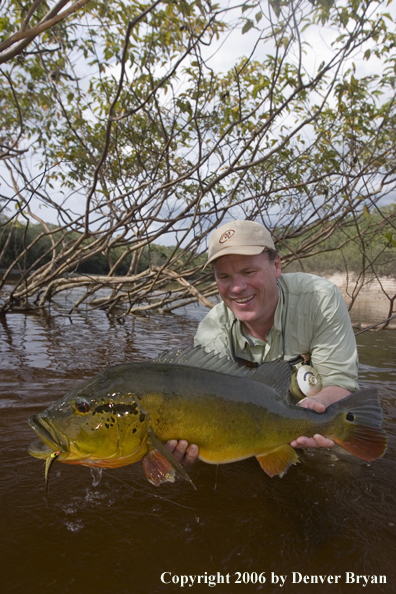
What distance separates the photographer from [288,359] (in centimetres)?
348

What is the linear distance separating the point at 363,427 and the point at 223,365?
3.13 feet

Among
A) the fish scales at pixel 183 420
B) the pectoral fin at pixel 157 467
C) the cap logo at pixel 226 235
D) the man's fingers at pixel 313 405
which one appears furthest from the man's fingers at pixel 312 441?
the cap logo at pixel 226 235

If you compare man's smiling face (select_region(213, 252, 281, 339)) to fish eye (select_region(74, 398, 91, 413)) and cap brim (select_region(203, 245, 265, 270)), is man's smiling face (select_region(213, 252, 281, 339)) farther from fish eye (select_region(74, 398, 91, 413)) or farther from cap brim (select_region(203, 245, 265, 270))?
fish eye (select_region(74, 398, 91, 413))

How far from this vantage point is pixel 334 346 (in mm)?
3230

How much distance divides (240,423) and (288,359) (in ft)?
4.56

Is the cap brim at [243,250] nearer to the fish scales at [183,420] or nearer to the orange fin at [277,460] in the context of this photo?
the fish scales at [183,420]

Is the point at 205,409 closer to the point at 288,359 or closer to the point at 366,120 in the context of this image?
the point at 288,359

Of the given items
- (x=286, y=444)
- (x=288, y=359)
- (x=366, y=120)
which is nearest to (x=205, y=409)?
(x=286, y=444)

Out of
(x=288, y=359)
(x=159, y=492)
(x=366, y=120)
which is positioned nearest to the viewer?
(x=159, y=492)

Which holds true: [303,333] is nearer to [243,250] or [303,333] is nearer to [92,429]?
[243,250]

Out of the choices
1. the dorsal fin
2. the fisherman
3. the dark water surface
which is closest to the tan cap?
the fisherman

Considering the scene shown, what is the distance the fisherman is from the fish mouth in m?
1.69

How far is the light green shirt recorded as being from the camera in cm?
321

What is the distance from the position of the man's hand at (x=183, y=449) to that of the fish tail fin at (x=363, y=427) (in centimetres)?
94
